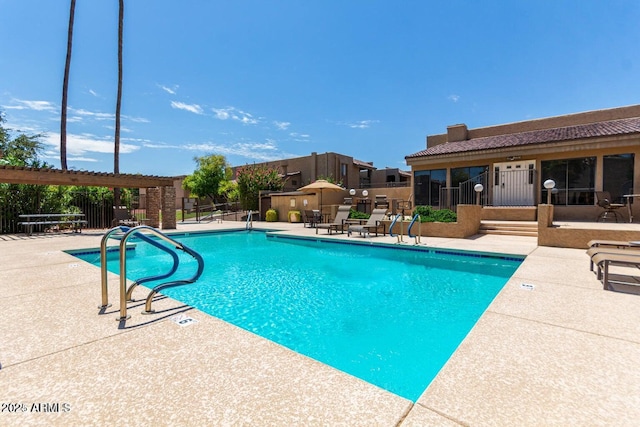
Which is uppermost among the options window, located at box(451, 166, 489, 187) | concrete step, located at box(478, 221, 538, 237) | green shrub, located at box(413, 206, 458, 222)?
window, located at box(451, 166, 489, 187)

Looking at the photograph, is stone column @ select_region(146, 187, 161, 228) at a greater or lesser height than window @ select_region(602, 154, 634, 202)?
lesser

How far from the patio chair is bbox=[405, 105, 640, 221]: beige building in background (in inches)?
18.5

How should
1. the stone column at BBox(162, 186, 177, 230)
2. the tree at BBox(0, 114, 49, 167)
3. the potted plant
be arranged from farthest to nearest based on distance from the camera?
1. the tree at BBox(0, 114, 49, 167)
2. the potted plant
3. the stone column at BBox(162, 186, 177, 230)

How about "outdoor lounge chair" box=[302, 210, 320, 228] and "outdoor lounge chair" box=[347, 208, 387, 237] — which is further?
"outdoor lounge chair" box=[302, 210, 320, 228]

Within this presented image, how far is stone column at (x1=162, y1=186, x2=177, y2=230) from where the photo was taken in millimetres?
14867

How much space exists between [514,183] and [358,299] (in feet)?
40.2

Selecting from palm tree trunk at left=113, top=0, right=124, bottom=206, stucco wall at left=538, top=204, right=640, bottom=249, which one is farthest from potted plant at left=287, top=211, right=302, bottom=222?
stucco wall at left=538, top=204, right=640, bottom=249

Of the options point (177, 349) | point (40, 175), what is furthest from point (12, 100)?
point (177, 349)

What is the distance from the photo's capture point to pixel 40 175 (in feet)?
37.0

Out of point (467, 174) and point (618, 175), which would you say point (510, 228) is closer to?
point (467, 174)

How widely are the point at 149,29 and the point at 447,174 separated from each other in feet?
65.9

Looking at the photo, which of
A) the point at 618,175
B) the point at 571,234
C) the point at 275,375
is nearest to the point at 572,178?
the point at 618,175

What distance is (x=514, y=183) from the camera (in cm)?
1350

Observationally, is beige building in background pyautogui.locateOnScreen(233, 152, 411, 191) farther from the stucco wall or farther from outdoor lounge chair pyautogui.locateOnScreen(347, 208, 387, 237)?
the stucco wall
